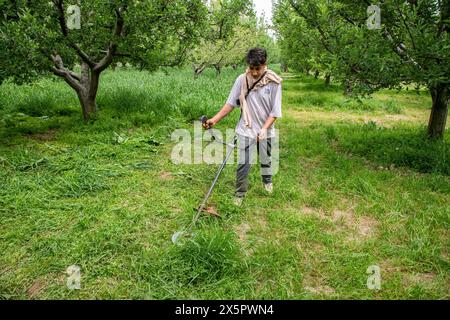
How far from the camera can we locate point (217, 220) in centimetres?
443

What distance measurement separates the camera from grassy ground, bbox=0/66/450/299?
3396 millimetres

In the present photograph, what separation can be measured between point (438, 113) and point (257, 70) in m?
4.95

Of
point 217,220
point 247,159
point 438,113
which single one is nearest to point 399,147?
point 438,113

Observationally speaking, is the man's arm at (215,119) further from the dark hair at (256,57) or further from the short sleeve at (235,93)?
the dark hair at (256,57)

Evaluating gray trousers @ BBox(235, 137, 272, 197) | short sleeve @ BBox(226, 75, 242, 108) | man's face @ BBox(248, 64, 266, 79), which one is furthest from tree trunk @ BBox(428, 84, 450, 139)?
short sleeve @ BBox(226, 75, 242, 108)

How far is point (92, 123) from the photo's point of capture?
28.0 feet

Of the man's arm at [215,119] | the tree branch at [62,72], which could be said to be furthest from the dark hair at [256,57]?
the tree branch at [62,72]

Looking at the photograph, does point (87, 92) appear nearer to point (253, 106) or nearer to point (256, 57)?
point (253, 106)

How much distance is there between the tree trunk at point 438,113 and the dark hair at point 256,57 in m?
4.51

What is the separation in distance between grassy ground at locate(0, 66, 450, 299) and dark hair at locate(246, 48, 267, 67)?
1.91 m

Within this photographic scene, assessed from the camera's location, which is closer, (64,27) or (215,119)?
(215,119)

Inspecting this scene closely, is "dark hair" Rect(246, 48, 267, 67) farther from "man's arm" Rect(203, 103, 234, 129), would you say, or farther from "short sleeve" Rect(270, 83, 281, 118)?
"man's arm" Rect(203, 103, 234, 129)
